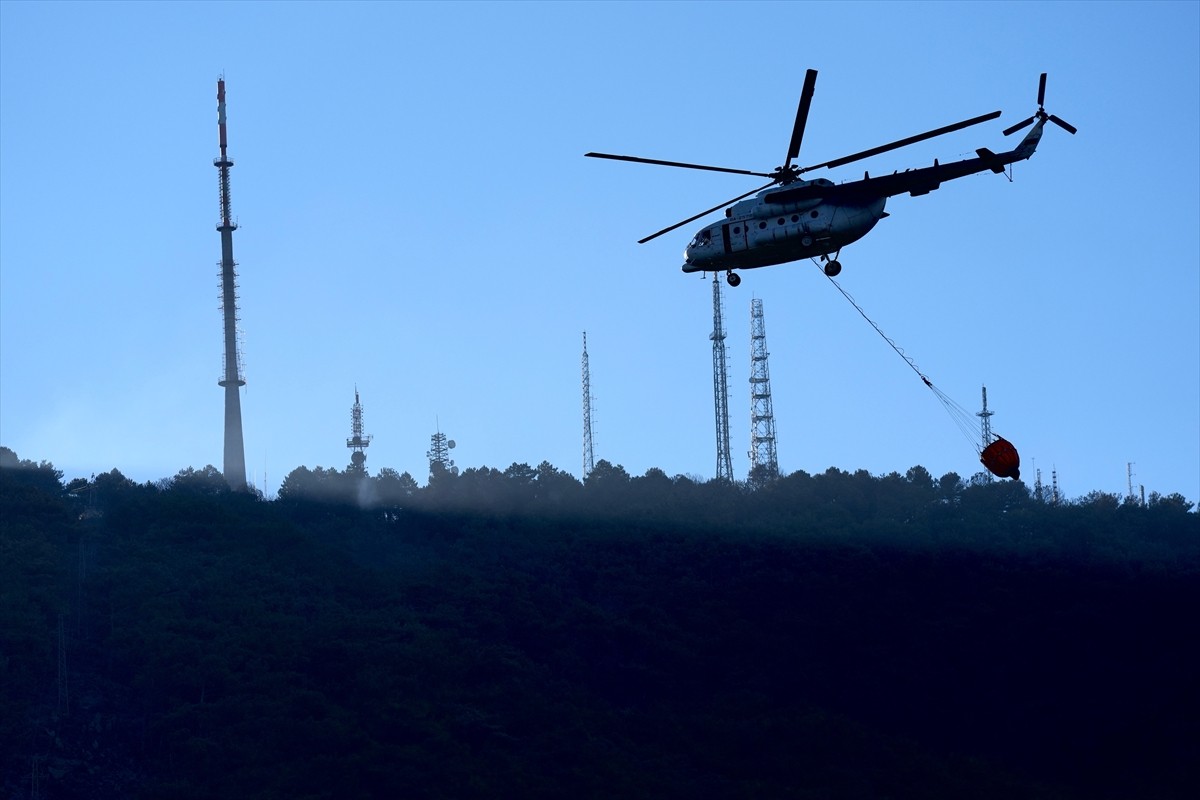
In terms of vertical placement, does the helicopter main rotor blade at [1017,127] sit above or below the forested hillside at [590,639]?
above

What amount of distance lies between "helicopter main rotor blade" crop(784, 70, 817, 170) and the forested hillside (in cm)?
3391

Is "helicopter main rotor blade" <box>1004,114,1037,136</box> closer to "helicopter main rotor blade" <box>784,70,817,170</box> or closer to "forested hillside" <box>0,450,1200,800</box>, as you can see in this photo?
"helicopter main rotor blade" <box>784,70,817,170</box>

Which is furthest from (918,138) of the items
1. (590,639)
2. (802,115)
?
(590,639)

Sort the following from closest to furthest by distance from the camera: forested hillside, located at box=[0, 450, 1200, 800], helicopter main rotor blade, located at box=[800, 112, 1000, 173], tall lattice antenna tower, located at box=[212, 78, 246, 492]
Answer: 1. helicopter main rotor blade, located at box=[800, 112, 1000, 173]
2. forested hillside, located at box=[0, 450, 1200, 800]
3. tall lattice antenna tower, located at box=[212, 78, 246, 492]

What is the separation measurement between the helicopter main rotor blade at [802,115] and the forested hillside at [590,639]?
33.9m

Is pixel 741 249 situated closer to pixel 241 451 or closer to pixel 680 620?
pixel 680 620

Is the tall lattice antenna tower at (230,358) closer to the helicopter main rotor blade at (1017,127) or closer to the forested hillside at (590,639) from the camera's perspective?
the forested hillside at (590,639)

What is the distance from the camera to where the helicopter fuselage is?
42.9m

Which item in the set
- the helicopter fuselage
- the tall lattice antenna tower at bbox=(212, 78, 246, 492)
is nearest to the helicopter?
the helicopter fuselage

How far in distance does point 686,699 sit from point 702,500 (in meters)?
26.8

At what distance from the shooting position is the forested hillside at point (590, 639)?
74812 mm

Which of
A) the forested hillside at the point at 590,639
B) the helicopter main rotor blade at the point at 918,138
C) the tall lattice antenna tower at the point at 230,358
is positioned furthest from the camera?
the tall lattice antenna tower at the point at 230,358

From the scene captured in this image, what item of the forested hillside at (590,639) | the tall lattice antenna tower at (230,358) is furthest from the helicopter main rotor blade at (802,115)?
the tall lattice antenna tower at (230,358)

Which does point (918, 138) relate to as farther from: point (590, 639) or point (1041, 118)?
point (590, 639)
